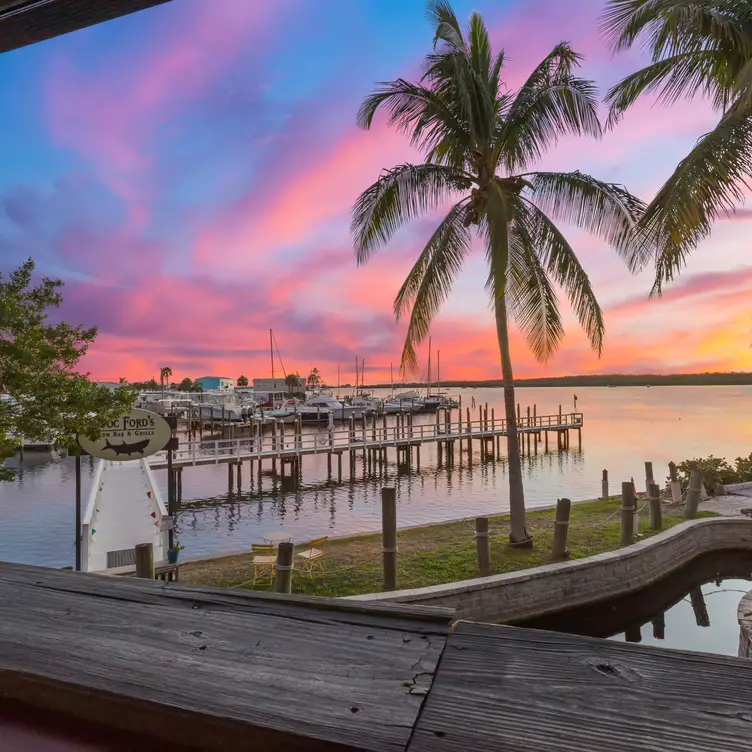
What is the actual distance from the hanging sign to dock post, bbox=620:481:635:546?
10369 mm

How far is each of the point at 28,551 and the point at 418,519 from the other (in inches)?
562

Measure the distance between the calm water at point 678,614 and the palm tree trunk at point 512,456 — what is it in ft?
6.57

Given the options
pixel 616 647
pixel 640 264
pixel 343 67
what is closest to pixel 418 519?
pixel 640 264

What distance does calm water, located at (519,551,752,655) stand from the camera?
34.5ft

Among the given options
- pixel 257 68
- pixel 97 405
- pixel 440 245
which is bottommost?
pixel 97 405

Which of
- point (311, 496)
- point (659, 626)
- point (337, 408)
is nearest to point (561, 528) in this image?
point (659, 626)

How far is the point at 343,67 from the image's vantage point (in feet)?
30.4

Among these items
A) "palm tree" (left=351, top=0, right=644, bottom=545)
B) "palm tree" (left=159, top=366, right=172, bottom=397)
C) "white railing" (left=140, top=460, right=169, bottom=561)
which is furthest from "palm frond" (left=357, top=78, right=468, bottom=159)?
"palm tree" (left=159, top=366, right=172, bottom=397)

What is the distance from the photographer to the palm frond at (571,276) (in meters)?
11.2

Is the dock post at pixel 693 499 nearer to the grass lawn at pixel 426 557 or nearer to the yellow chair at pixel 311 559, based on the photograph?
the grass lawn at pixel 426 557

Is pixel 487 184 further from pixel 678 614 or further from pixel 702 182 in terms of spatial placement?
pixel 678 614

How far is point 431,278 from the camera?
11.3 m

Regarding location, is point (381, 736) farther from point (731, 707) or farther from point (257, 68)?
point (257, 68)

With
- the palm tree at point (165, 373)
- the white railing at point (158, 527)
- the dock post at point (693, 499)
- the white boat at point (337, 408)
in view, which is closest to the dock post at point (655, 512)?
the dock post at point (693, 499)
